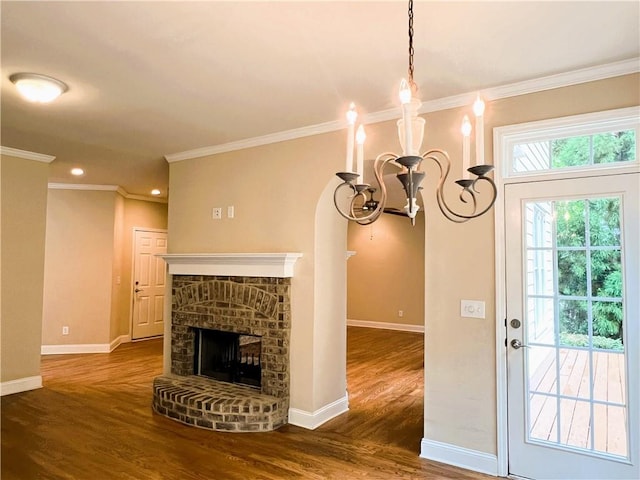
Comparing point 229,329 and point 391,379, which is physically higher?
point 229,329

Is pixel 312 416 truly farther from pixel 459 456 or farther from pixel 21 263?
pixel 21 263

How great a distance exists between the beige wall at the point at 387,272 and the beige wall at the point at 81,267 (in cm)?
505

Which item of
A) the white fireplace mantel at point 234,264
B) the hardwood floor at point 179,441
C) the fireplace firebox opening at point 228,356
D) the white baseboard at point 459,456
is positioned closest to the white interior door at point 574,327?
the white baseboard at point 459,456

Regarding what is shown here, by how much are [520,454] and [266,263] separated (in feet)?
8.17

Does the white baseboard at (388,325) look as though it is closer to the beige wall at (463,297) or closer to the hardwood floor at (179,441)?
the hardwood floor at (179,441)

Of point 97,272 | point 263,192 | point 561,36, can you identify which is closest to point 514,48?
point 561,36

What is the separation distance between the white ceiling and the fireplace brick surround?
5.31 ft

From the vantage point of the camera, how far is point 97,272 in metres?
6.98

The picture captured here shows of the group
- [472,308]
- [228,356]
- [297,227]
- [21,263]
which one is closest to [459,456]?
[472,308]

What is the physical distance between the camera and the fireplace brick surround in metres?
3.74

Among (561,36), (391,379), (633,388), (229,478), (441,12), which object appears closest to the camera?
(441,12)

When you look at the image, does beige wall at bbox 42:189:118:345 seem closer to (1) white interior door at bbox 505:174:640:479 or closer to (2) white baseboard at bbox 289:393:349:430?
(2) white baseboard at bbox 289:393:349:430

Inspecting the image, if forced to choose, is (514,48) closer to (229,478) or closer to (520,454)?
(520,454)

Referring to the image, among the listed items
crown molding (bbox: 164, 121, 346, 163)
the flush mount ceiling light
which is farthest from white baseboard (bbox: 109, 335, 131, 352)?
the flush mount ceiling light
